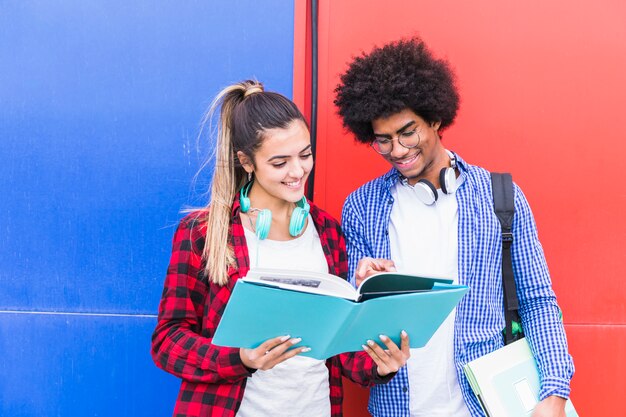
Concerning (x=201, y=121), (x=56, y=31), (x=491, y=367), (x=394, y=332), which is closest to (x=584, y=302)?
(x=491, y=367)

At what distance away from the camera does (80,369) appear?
2.50m

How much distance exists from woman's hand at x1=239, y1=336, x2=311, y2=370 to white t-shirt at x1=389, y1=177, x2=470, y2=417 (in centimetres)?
54

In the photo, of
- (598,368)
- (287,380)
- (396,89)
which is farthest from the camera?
(598,368)

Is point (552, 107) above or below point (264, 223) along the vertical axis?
above

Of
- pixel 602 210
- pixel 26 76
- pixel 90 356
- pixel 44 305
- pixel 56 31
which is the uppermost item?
pixel 56 31

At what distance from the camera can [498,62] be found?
242 cm

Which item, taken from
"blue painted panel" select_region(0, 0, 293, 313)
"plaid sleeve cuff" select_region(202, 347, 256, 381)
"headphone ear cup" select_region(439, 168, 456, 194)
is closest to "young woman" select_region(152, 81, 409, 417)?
"plaid sleeve cuff" select_region(202, 347, 256, 381)

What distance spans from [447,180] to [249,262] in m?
0.66

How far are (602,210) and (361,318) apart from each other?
1.40m

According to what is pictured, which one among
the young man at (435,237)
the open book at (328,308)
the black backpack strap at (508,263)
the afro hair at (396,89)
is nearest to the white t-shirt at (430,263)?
the young man at (435,237)

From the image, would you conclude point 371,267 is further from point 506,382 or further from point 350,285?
point 506,382

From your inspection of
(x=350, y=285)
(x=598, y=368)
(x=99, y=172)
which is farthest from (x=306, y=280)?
(x=598, y=368)

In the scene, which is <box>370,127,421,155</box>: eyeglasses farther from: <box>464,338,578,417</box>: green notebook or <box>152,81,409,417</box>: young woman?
<box>464,338,578,417</box>: green notebook

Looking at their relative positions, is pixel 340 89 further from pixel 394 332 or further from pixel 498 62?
pixel 394 332
